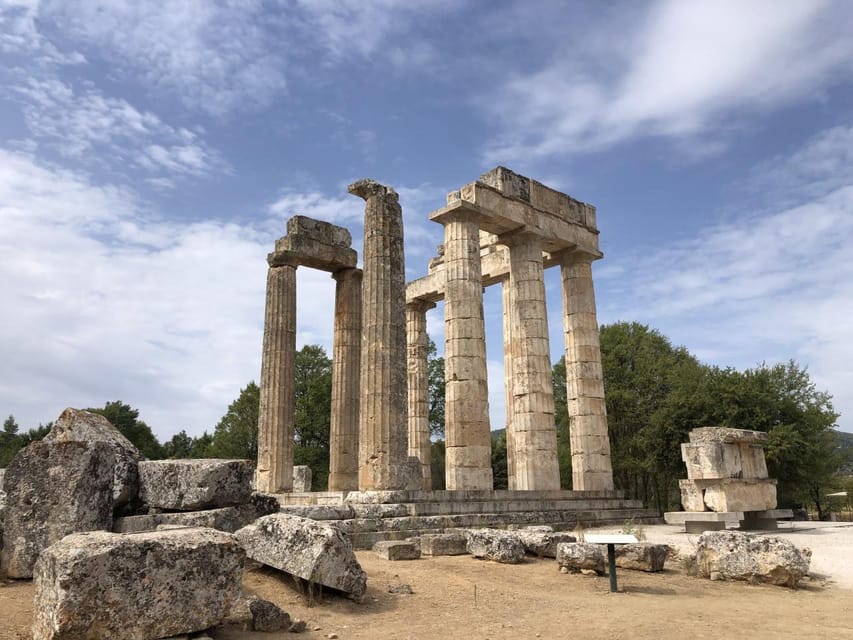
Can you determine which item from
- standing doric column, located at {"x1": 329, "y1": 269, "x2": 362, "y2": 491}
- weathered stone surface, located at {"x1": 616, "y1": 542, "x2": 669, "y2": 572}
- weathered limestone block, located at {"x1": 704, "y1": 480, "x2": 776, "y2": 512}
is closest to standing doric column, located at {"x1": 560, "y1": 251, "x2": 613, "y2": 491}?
weathered limestone block, located at {"x1": 704, "y1": 480, "x2": 776, "y2": 512}

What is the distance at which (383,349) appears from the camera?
16672 millimetres

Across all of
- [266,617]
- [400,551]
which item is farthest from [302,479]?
[266,617]

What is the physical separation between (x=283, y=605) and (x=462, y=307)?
14440 millimetres

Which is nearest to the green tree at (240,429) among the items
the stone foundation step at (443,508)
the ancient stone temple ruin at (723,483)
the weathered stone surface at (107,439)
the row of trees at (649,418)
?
the row of trees at (649,418)

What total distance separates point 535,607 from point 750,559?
4.21m

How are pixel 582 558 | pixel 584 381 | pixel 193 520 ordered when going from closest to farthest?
1. pixel 193 520
2. pixel 582 558
3. pixel 584 381

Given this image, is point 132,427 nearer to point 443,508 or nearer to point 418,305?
point 418,305

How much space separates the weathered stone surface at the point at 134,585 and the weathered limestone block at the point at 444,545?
577 centimetres

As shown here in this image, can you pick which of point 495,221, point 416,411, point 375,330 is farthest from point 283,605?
point 416,411

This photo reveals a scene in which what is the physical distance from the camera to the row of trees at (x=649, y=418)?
27.2 m

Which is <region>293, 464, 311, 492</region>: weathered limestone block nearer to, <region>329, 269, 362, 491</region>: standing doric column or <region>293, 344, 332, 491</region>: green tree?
<region>329, 269, 362, 491</region>: standing doric column

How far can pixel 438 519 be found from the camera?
14750 mm

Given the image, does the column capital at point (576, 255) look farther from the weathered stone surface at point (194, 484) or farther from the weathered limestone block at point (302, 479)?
the weathered stone surface at point (194, 484)

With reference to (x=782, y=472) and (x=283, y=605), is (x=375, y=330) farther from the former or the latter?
(x=782, y=472)
